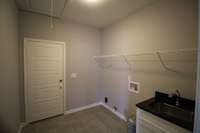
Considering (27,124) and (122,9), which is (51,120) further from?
(122,9)

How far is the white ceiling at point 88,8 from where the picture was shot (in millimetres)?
1965

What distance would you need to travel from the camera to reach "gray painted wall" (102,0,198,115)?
1.54 m

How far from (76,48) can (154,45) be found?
2013 mm

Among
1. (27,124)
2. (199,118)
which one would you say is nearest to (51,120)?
(27,124)

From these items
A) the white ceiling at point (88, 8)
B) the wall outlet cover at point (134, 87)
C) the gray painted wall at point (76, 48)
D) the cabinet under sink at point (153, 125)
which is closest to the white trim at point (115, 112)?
the gray painted wall at point (76, 48)

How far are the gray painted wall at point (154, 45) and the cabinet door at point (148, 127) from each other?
0.69m

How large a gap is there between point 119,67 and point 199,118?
212cm

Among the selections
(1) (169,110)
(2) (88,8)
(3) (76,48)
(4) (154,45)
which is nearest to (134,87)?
(1) (169,110)

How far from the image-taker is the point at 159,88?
1889 mm

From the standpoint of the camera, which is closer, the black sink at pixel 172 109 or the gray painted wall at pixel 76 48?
the black sink at pixel 172 109

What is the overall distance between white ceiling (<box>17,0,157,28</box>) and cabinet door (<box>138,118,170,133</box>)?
2054 millimetres

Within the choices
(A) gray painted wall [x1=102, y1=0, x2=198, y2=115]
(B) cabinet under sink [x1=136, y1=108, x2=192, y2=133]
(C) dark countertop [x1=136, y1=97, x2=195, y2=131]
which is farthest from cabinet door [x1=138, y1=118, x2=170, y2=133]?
(A) gray painted wall [x1=102, y1=0, x2=198, y2=115]

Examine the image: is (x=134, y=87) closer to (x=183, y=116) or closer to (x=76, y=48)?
(x=183, y=116)

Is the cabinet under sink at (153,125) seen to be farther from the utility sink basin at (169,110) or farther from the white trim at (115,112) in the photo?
the white trim at (115,112)
